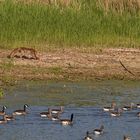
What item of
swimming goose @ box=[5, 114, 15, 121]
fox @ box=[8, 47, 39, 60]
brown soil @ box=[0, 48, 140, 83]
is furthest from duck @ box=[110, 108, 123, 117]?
fox @ box=[8, 47, 39, 60]

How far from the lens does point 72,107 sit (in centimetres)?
1941

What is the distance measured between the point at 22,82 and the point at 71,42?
4.86 meters

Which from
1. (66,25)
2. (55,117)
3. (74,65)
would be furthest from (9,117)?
(66,25)

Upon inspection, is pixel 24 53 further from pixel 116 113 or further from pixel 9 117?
pixel 9 117

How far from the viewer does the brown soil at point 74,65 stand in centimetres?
2288

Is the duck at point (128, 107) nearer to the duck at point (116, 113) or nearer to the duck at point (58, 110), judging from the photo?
the duck at point (116, 113)

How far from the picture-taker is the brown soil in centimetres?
2288

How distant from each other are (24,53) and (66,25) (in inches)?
108

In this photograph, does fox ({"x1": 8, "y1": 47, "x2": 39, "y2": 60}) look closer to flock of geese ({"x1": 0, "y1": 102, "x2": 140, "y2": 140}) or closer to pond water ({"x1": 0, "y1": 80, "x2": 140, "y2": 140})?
pond water ({"x1": 0, "y1": 80, "x2": 140, "y2": 140})

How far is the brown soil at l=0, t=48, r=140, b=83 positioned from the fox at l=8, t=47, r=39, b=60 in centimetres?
19

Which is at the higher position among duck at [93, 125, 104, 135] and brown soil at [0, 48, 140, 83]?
brown soil at [0, 48, 140, 83]

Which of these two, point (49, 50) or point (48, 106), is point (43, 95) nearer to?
point (48, 106)

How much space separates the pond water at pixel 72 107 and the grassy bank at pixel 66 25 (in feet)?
13.7

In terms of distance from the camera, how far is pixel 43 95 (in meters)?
20.7
